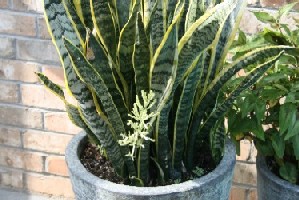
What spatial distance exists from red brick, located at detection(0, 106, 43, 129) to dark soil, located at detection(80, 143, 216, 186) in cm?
65

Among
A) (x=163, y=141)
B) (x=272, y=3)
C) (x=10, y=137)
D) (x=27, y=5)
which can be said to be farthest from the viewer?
(x=10, y=137)

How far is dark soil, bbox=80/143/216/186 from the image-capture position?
114cm

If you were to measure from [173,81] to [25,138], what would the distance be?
3.38ft

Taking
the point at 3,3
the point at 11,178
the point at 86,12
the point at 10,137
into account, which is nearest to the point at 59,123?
the point at 10,137

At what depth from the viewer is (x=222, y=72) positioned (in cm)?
108

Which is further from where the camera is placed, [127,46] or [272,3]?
[272,3]

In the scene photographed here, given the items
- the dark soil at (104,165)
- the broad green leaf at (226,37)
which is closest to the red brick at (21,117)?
the dark soil at (104,165)

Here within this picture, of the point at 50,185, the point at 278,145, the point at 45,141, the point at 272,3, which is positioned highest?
the point at 272,3

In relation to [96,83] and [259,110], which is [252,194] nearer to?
[259,110]

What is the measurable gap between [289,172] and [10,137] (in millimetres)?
1030

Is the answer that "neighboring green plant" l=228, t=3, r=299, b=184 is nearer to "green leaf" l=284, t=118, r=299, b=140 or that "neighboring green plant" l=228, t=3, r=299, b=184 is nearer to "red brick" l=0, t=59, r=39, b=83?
"green leaf" l=284, t=118, r=299, b=140

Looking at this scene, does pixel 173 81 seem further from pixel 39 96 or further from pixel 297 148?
pixel 39 96

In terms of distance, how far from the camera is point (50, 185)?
196cm

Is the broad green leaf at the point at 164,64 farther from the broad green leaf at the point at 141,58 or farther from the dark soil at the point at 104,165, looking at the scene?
the dark soil at the point at 104,165
